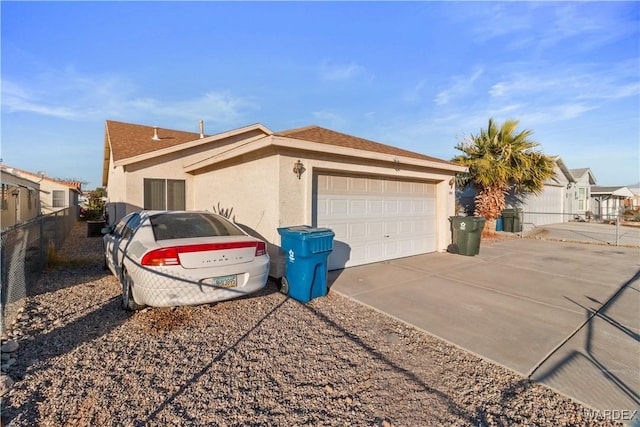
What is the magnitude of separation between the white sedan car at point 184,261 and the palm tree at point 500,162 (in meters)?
12.1

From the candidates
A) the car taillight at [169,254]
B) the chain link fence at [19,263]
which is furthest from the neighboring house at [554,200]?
the chain link fence at [19,263]

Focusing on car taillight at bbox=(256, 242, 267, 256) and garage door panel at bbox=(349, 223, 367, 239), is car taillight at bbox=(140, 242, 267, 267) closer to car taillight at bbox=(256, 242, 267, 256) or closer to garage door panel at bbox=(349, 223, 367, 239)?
car taillight at bbox=(256, 242, 267, 256)

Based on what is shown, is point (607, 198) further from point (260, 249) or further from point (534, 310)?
point (260, 249)

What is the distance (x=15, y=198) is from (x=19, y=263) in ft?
52.3

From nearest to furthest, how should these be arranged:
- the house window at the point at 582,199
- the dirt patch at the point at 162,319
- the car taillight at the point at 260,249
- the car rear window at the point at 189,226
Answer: the dirt patch at the point at 162,319 < the car rear window at the point at 189,226 < the car taillight at the point at 260,249 < the house window at the point at 582,199

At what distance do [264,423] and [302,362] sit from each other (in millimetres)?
932

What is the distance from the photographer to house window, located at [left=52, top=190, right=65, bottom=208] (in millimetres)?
25391

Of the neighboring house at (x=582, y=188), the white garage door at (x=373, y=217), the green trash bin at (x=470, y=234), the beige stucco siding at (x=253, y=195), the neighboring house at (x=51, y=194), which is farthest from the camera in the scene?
the neighboring house at (x=582, y=188)

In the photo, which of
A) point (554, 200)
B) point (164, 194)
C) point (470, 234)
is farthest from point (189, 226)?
point (554, 200)

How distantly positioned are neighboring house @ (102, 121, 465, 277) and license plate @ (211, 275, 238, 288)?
1.98m

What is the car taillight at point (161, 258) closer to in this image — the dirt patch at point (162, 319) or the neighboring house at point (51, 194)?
the dirt patch at point (162, 319)

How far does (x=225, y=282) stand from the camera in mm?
4277

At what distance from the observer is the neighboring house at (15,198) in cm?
1266

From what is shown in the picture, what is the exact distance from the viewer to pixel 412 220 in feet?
30.8
